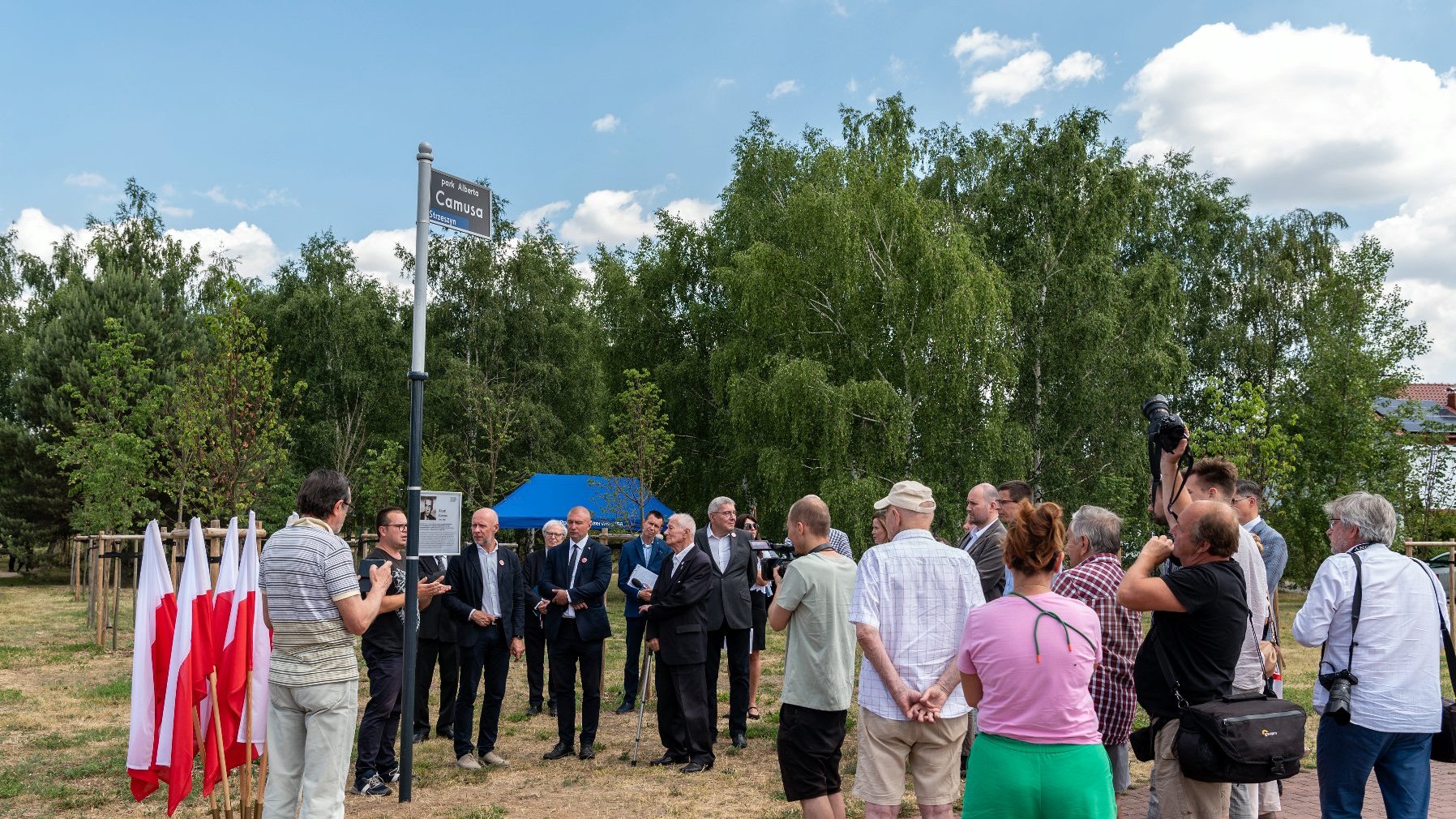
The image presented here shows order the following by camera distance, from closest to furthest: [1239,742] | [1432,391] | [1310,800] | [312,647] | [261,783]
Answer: [1239,742]
[312,647]
[261,783]
[1310,800]
[1432,391]

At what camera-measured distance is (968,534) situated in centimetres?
718

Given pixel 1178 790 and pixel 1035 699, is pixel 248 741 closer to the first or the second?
pixel 1035 699

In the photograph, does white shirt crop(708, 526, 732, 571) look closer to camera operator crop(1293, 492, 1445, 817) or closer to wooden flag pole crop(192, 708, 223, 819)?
wooden flag pole crop(192, 708, 223, 819)

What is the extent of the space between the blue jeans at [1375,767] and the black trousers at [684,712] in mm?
4171

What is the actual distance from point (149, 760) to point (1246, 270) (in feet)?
116

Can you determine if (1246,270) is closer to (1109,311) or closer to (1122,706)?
(1109,311)

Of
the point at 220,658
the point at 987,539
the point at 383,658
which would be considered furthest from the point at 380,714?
the point at 987,539

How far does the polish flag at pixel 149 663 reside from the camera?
5.67 m

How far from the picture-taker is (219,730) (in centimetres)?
552

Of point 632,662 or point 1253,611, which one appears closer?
point 1253,611

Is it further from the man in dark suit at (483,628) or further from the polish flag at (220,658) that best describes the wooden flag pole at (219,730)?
the man in dark suit at (483,628)

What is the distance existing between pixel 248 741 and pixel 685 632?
3.07m

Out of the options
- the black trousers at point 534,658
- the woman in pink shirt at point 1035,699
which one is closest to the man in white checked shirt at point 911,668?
the woman in pink shirt at point 1035,699

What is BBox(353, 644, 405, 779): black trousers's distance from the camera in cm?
693
